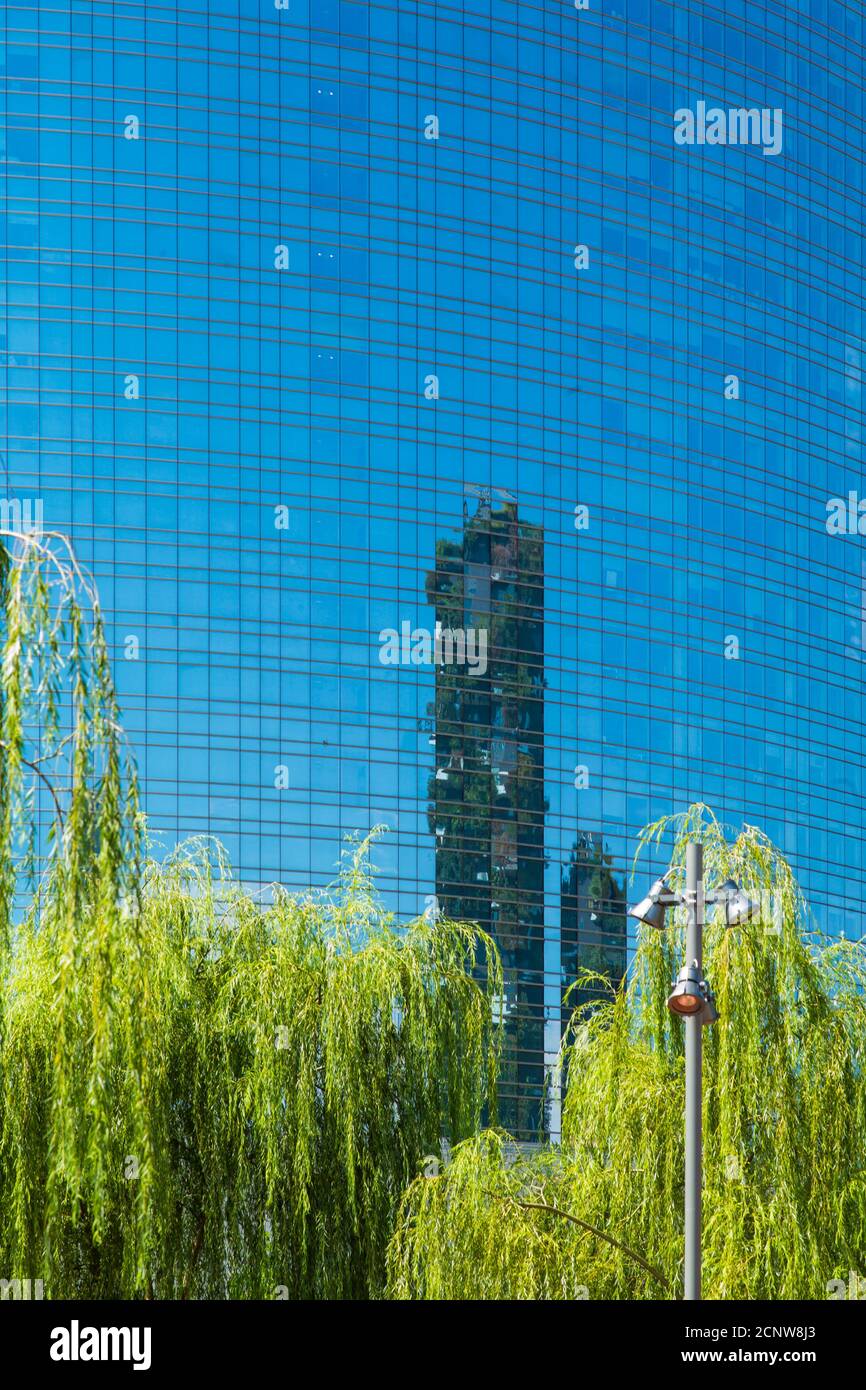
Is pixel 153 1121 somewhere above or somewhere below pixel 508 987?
below

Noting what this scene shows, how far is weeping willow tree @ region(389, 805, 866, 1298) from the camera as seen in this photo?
17.9 meters

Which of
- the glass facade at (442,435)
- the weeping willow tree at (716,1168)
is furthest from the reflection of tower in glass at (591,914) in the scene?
the weeping willow tree at (716,1168)

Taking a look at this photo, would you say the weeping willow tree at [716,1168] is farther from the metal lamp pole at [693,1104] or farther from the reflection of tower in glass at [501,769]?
the reflection of tower in glass at [501,769]

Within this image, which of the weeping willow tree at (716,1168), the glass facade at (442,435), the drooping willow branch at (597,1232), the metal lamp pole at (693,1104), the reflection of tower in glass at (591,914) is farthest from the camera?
the reflection of tower in glass at (591,914)

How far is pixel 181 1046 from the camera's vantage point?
2083 centimetres

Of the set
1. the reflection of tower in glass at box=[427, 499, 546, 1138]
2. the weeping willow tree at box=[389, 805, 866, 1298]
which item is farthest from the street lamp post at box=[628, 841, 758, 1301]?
the reflection of tower in glass at box=[427, 499, 546, 1138]

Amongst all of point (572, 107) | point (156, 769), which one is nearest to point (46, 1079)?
point (156, 769)

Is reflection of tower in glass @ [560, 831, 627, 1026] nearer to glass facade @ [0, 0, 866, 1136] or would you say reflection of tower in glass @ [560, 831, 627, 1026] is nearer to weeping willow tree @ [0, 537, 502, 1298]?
glass facade @ [0, 0, 866, 1136]

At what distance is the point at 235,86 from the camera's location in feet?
258

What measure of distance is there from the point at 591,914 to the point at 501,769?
7.64 metres

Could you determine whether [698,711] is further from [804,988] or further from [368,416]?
[804,988]

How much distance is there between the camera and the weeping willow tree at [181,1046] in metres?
13.6

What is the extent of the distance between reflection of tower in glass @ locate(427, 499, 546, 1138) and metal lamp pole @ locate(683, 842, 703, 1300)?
6261cm
